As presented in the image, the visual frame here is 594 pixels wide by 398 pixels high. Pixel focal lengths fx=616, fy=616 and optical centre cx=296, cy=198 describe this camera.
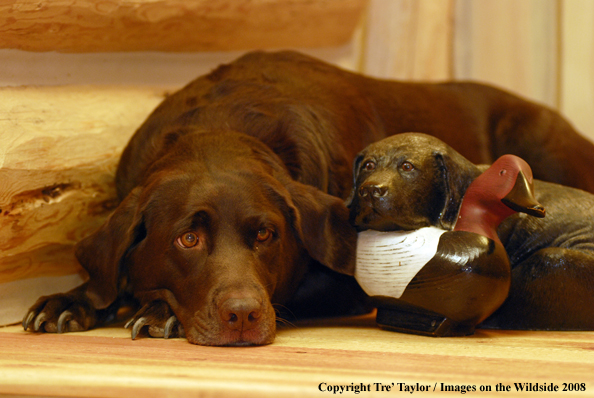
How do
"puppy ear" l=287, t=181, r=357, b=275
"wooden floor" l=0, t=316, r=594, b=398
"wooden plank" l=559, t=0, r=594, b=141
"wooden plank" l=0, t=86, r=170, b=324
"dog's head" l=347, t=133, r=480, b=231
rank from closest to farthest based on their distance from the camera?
"wooden floor" l=0, t=316, r=594, b=398
"dog's head" l=347, t=133, r=480, b=231
"puppy ear" l=287, t=181, r=357, b=275
"wooden plank" l=0, t=86, r=170, b=324
"wooden plank" l=559, t=0, r=594, b=141

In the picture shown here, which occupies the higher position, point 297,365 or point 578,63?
point 297,365

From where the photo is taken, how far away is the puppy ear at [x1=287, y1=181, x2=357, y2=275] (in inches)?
82.5

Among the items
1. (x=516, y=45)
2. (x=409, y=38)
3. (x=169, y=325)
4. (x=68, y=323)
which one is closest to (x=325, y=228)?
(x=169, y=325)

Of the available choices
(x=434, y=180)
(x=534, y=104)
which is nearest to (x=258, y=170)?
(x=434, y=180)

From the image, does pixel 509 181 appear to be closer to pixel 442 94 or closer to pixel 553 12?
pixel 442 94

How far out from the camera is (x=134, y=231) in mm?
2100

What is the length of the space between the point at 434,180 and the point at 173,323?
3.12 ft

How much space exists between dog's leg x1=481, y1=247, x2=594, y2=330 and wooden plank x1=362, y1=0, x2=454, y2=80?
2.33 metres

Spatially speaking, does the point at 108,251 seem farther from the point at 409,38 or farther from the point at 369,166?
the point at 409,38

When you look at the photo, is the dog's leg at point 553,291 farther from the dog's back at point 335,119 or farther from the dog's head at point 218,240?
the dog's back at point 335,119

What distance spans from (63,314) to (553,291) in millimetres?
1605

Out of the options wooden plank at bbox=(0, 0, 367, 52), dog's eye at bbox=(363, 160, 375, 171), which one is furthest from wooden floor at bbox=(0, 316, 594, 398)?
wooden plank at bbox=(0, 0, 367, 52)

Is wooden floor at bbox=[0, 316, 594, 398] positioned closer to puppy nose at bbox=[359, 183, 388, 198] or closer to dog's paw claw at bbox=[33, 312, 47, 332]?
dog's paw claw at bbox=[33, 312, 47, 332]

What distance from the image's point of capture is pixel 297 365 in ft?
4.85
